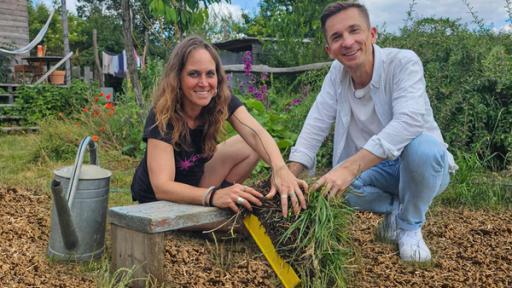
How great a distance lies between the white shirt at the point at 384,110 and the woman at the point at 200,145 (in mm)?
324

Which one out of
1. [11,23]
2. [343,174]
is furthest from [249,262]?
[11,23]

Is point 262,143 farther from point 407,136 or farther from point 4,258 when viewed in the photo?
point 4,258

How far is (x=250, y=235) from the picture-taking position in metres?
2.19

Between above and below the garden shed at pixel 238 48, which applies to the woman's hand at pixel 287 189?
below

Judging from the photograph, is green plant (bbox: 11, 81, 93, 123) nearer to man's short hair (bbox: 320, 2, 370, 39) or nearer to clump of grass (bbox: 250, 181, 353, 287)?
man's short hair (bbox: 320, 2, 370, 39)

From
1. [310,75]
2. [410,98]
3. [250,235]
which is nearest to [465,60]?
[310,75]

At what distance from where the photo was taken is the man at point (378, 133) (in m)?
2.28

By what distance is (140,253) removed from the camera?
6.53 feet

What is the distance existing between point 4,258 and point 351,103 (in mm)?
1786

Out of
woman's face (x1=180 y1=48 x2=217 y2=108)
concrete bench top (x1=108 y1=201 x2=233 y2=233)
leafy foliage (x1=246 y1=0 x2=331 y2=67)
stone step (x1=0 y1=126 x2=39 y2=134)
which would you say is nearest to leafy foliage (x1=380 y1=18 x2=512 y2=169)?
woman's face (x1=180 y1=48 x2=217 y2=108)

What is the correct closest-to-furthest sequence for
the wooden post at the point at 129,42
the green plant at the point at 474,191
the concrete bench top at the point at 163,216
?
1. the concrete bench top at the point at 163,216
2. the green plant at the point at 474,191
3. the wooden post at the point at 129,42

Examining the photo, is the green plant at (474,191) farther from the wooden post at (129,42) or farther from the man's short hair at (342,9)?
the wooden post at (129,42)

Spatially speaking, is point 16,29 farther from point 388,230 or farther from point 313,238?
point 313,238

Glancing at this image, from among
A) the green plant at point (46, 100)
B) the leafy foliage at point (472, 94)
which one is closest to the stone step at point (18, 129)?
the green plant at point (46, 100)
